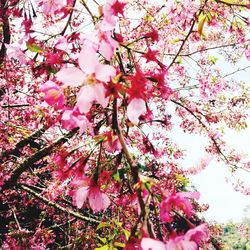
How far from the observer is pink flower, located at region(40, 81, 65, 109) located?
1225 mm

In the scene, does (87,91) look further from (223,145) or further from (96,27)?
(223,145)

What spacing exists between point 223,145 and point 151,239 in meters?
5.35

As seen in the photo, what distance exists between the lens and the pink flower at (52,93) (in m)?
1.22

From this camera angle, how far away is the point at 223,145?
19.4 ft

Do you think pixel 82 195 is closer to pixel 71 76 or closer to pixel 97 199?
pixel 97 199

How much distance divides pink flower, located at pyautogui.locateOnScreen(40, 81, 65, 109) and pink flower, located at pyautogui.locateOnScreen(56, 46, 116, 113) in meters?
0.15

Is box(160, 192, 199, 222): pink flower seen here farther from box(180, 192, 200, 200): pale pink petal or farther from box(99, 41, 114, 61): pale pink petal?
box(99, 41, 114, 61): pale pink petal

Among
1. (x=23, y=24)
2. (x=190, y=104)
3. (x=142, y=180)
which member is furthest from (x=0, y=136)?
(x=142, y=180)

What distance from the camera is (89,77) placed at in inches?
42.4

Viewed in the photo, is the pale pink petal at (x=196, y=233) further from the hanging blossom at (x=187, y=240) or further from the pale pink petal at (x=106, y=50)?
the pale pink petal at (x=106, y=50)

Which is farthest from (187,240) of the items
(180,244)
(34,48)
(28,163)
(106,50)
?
(28,163)

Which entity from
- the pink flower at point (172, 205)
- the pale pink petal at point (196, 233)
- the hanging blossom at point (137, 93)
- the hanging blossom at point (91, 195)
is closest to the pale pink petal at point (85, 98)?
the hanging blossom at point (137, 93)

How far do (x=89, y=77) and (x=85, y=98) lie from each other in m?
0.06

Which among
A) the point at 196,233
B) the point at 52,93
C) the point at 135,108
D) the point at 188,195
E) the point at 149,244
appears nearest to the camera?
the point at 149,244
